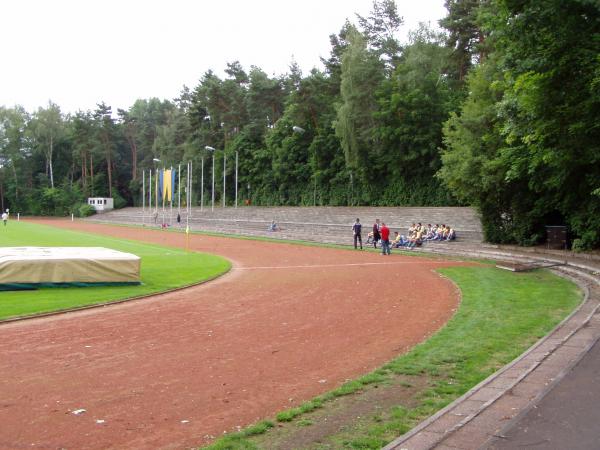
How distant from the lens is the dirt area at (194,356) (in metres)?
6.17

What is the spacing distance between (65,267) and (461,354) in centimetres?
1292

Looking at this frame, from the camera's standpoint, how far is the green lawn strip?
18.4ft

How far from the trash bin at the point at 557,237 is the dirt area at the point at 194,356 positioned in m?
11.5

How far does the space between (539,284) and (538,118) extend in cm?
591

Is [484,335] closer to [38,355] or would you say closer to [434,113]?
[38,355]

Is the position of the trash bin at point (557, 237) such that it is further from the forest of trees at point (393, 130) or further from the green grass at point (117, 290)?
the green grass at point (117, 290)

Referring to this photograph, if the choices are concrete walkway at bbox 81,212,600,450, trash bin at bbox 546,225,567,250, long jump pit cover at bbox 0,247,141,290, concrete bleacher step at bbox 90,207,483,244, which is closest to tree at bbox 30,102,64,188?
concrete bleacher step at bbox 90,207,483,244

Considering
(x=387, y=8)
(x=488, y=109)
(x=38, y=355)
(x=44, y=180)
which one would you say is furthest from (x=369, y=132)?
(x=44, y=180)

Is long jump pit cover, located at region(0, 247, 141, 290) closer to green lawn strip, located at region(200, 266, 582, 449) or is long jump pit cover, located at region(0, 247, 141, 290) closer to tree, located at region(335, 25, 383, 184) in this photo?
green lawn strip, located at region(200, 266, 582, 449)

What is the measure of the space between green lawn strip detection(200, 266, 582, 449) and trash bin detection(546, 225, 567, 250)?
9453 millimetres

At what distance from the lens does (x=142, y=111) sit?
116m

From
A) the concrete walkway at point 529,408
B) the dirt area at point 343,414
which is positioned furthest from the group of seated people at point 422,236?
the dirt area at point 343,414

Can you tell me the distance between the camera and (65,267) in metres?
16.6

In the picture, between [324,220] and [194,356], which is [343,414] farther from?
[324,220]
